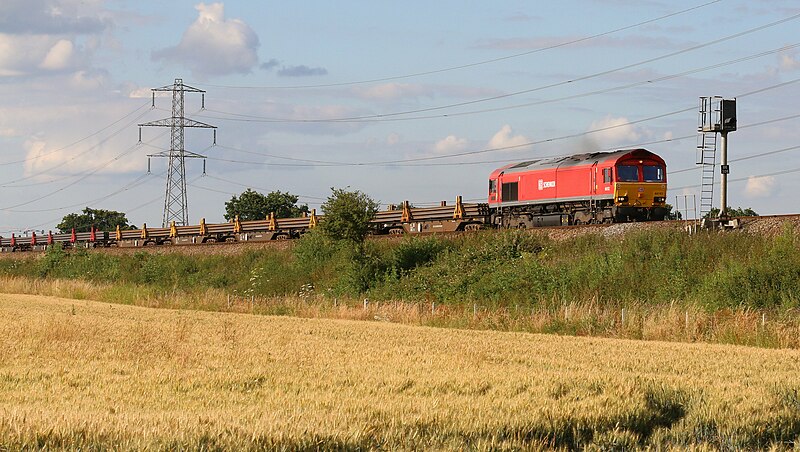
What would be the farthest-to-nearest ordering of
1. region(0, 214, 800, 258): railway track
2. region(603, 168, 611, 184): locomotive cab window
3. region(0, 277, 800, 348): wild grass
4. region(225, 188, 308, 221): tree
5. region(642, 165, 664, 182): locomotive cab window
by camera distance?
region(225, 188, 308, 221): tree, region(642, 165, 664, 182): locomotive cab window, region(603, 168, 611, 184): locomotive cab window, region(0, 214, 800, 258): railway track, region(0, 277, 800, 348): wild grass

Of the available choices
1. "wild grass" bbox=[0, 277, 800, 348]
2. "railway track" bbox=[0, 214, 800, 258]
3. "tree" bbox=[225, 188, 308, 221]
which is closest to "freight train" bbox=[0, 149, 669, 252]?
"railway track" bbox=[0, 214, 800, 258]

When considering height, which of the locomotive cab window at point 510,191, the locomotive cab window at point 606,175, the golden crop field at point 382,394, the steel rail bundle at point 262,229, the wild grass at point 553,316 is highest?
the locomotive cab window at point 606,175

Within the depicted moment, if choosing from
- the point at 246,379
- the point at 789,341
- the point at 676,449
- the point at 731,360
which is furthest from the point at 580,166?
the point at 676,449

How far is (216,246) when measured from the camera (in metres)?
67.7

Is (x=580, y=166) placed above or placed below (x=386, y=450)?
above

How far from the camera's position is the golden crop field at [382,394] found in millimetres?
11078

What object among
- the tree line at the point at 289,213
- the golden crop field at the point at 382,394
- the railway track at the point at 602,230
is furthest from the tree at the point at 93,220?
the golden crop field at the point at 382,394

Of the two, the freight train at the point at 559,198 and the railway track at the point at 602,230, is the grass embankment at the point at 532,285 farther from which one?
the freight train at the point at 559,198

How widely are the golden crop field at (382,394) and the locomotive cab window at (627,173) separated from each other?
68.2 feet

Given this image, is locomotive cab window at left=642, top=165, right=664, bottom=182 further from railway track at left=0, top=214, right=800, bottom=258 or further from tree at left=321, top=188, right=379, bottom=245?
tree at left=321, top=188, right=379, bottom=245

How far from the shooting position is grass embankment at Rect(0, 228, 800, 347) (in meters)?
32.5

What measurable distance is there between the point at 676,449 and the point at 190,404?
6574 millimetres

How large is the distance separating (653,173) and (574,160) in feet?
13.6

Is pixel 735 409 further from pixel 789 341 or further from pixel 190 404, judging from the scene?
pixel 789 341
